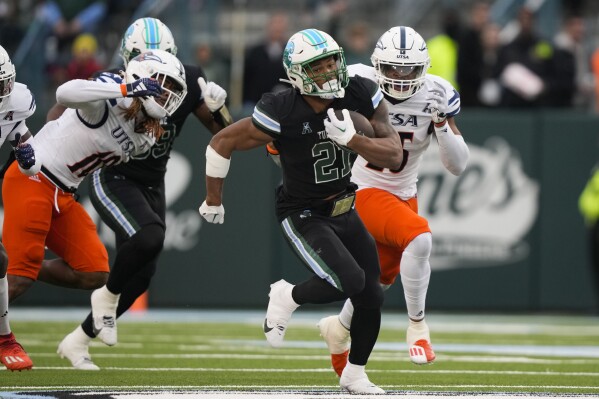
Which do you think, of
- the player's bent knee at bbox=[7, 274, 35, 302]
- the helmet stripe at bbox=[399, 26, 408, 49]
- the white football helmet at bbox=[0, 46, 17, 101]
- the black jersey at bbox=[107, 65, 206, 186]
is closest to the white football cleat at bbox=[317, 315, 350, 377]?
the black jersey at bbox=[107, 65, 206, 186]

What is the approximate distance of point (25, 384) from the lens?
656 cm

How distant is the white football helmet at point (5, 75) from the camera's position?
661cm

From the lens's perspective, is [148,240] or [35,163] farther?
[148,240]

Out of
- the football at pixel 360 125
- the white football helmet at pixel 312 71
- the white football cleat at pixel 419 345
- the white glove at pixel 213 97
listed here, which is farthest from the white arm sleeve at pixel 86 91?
the white football cleat at pixel 419 345

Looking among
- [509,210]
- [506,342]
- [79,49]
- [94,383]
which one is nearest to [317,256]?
[94,383]

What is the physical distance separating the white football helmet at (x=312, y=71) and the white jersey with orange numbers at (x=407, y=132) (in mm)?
781

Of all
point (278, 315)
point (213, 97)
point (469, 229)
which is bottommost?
point (469, 229)

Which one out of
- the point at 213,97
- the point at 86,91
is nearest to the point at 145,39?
the point at 213,97

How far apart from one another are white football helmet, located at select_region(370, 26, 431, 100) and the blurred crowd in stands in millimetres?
5353

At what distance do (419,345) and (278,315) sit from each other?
967 mm

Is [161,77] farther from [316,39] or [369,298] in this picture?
[369,298]

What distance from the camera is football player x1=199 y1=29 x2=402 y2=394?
628cm

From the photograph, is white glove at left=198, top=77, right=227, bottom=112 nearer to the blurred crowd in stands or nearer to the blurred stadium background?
the blurred stadium background

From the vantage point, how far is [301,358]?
27.3 ft
